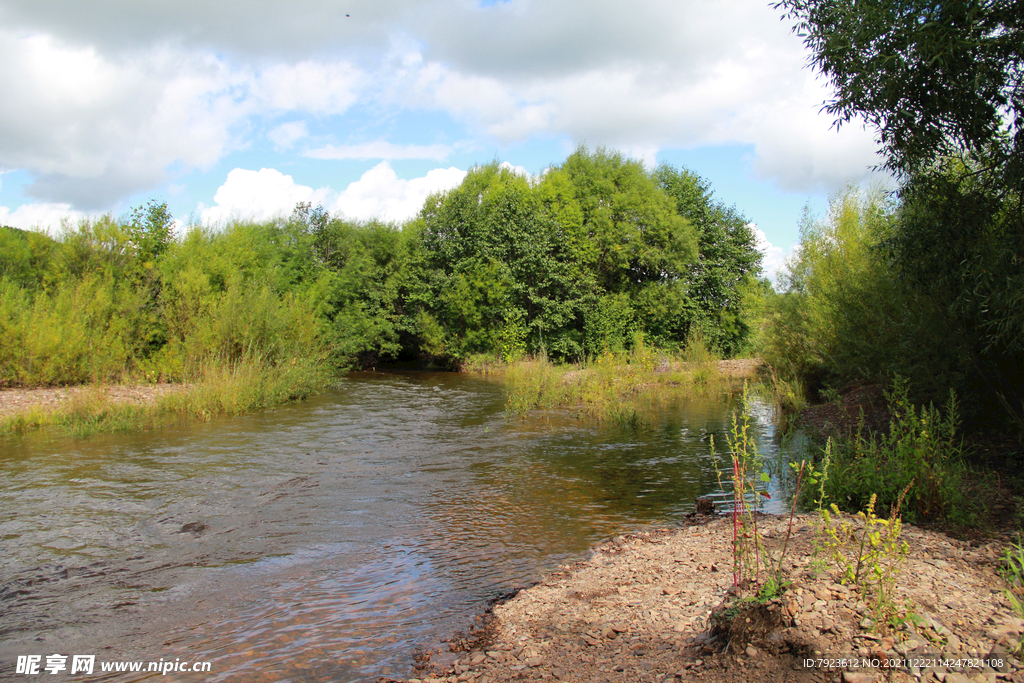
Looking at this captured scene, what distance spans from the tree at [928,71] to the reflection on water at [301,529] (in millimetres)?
6084

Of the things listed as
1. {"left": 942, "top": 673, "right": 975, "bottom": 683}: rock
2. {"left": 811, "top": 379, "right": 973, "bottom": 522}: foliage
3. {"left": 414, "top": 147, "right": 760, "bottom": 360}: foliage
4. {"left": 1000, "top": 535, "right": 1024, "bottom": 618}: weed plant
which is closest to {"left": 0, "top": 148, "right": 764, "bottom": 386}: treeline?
{"left": 414, "top": 147, "right": 760, "bottom": 360}: foliage

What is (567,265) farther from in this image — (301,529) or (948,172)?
(301,529)

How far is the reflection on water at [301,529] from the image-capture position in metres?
5.34

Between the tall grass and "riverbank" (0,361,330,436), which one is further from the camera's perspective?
the tall grass

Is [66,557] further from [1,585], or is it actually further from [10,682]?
[10,682]

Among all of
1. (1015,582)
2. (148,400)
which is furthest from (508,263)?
(1015,582)

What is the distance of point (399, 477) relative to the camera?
1080 centimetres

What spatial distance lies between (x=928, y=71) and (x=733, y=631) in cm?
793

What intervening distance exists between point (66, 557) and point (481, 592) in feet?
16.5

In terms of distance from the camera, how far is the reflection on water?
534 centimetres

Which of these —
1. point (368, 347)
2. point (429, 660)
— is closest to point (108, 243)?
point (368, 347)

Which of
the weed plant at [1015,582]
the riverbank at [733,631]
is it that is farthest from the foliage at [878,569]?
the weed plant at [1015,582]

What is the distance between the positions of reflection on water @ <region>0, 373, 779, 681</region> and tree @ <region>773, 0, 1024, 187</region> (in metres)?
6.08

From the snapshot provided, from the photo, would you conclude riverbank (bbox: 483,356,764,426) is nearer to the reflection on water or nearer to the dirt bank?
the reflection on water
